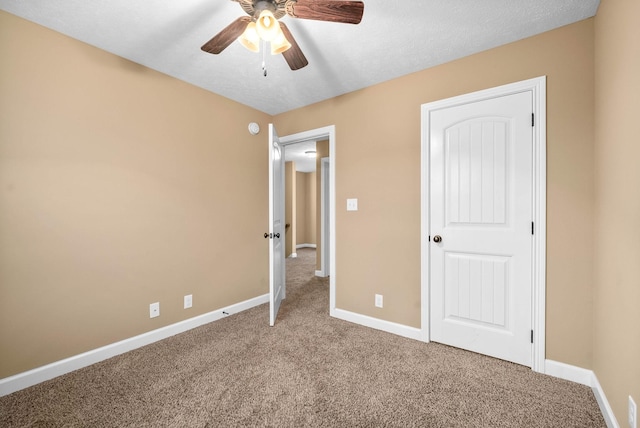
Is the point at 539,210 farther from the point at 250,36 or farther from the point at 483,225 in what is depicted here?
the point at 250,36

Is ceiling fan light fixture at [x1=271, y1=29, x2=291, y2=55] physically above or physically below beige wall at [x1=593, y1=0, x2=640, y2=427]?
above

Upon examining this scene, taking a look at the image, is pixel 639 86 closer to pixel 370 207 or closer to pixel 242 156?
pixel 370 207

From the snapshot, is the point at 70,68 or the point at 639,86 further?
the point at 70,68

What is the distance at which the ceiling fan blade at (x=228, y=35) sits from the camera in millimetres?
1393

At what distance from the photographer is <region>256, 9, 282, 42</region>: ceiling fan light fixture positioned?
1.32m

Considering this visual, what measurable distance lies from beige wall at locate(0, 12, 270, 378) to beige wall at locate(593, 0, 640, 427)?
9.80 feet

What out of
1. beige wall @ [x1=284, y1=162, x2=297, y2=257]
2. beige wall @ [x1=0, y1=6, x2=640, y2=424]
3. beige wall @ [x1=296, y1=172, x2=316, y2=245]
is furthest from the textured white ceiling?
beige wall @ [x1=296, y1=172, x2=316, y2=245]

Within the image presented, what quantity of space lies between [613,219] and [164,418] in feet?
8.63

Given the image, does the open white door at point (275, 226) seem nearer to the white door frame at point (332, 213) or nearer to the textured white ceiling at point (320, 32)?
the white door frame at point (332, 213)

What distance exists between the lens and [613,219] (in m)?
1.38

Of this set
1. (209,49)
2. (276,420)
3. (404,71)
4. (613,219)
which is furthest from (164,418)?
(404,71)

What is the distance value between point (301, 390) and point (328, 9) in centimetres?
216

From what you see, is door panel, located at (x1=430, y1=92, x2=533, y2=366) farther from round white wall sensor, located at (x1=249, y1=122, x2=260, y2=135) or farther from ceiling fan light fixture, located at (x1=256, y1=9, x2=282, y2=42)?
round white wall sensor, located at (x1=249, y1=122, x2=260, y2=135)

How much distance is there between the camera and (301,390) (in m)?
1.68
